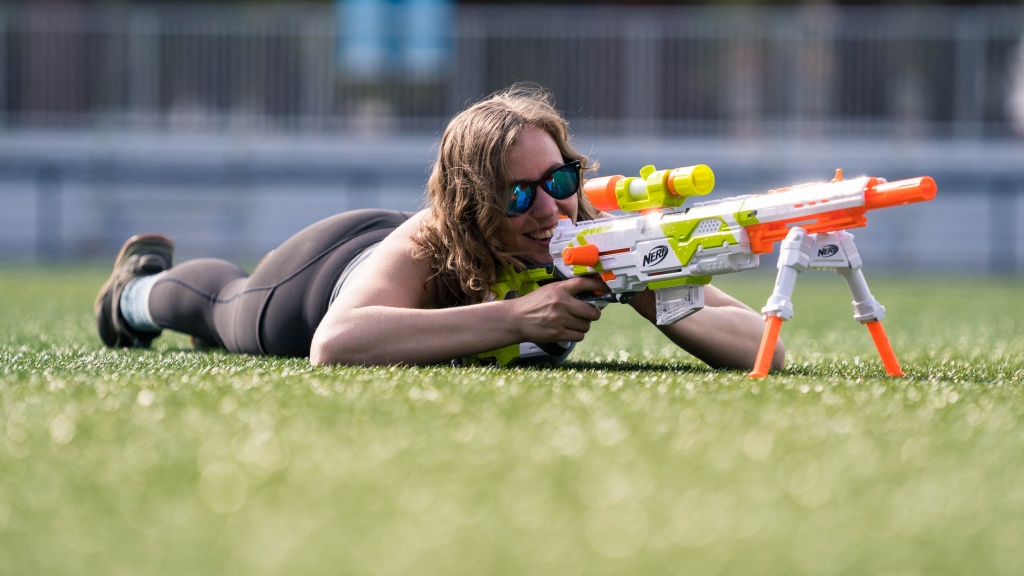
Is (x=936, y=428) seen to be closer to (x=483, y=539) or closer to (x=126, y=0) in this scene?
(x=483, y=539)

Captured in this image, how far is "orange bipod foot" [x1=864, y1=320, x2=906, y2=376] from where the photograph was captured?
2695 millimetres

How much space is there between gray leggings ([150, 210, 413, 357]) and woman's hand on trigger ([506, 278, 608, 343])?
71 cm

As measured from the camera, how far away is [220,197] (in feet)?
43.4

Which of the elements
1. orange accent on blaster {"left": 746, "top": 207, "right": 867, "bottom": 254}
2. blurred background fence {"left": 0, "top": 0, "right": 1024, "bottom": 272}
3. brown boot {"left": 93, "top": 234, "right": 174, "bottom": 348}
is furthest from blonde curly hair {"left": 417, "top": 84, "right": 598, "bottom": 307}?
blurred background fence {"left": 0, "top": 0, "right": 1024, "bottom": 272}

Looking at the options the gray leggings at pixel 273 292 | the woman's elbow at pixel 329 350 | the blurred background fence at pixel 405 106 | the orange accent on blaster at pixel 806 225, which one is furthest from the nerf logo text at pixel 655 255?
the blurred background fence at pixel 405 106

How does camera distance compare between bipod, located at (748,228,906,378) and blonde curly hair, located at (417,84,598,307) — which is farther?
blonde curly hair, located at (417,84,598,307)

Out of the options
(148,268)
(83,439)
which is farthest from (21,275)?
(83,439)

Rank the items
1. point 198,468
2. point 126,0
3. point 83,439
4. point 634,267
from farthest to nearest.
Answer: point 126,0, point 634,267, point 83,439, point 198,468

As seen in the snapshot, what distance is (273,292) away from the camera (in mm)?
3406

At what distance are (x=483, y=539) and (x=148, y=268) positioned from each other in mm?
2958

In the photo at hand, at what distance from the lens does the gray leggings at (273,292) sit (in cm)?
335

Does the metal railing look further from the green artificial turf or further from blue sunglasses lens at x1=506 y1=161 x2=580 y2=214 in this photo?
the green artificial turf

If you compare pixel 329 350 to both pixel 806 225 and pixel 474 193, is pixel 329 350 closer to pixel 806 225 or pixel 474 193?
pixel 474 193

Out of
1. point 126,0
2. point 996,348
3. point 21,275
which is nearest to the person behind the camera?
point 996,348
